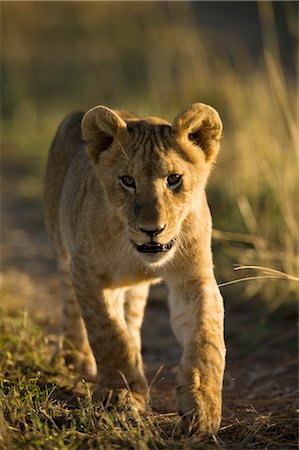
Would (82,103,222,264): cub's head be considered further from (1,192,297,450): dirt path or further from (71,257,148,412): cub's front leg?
(1,192,297,450): dirt path

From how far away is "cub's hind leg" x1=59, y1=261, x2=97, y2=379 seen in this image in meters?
5.11

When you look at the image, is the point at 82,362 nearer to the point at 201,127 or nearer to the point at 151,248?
the point at 151,248

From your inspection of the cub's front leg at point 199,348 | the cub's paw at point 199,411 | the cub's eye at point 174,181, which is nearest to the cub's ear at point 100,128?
the cub's eye at point 174,181

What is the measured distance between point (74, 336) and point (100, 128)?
1512mm

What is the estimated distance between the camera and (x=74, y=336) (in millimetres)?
5309

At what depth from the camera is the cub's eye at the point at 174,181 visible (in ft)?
13.2

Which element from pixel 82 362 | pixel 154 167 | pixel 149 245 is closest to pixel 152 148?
pixel 154 167

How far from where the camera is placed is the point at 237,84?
840 centimetres

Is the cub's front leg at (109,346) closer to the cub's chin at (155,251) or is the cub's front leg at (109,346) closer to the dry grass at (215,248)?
the dry grass at (215,248)

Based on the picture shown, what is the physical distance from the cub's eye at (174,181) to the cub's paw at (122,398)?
3.17 feet

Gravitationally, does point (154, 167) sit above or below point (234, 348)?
above

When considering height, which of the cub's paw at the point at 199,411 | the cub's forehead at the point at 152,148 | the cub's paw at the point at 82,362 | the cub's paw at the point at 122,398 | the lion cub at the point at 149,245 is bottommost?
the cub's paw at the point at 82,362

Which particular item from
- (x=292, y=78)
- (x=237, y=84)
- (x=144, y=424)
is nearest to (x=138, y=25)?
(x=292, y=78)

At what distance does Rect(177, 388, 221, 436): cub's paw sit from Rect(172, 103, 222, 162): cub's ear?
3.93 feet
